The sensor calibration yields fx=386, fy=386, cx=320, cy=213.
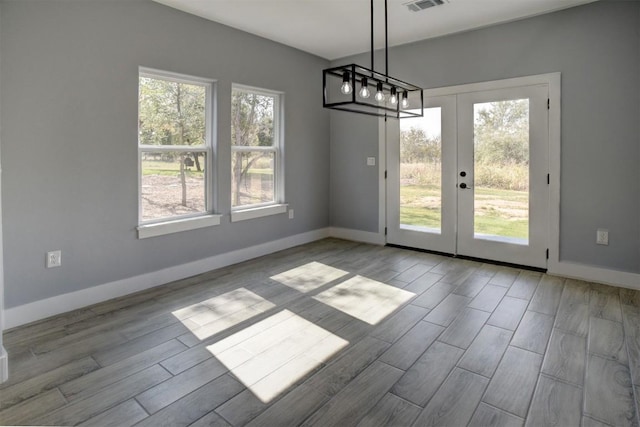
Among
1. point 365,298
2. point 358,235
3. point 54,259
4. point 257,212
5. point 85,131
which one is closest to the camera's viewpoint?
point 54,259

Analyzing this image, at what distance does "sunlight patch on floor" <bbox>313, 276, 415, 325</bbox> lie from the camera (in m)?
3.12

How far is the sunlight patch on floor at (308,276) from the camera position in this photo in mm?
3783

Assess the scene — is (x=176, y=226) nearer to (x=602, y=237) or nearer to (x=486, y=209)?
(x=486, y=209)

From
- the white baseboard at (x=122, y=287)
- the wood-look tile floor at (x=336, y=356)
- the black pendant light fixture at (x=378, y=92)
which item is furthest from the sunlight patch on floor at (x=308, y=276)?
the black pendant light fixture at (x=378, y=92)

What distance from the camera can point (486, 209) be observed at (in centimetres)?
454

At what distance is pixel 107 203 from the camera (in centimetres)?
337

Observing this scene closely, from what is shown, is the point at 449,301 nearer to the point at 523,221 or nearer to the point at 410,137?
the point at 523,221

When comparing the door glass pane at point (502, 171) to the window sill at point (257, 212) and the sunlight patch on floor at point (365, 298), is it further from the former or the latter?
the window sill at point (257, 212)

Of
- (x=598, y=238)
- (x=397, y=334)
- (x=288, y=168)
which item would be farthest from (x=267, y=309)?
(x=598, y=238)

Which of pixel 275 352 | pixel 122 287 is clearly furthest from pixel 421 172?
pixel 122 287

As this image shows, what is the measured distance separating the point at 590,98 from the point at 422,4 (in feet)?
6.23

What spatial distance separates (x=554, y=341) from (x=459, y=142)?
8.75 feet

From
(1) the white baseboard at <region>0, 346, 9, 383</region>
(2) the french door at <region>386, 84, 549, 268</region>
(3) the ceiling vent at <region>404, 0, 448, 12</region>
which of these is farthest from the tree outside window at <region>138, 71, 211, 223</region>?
(2) the french door at <region>386, 84, 549, 268</region>

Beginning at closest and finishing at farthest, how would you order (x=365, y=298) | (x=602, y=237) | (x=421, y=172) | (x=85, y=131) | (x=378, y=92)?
(x=378, y=92) < (x=85, y=131) < (x=365, y=298) < (x=602, y=237) < (x=421, y=172)
